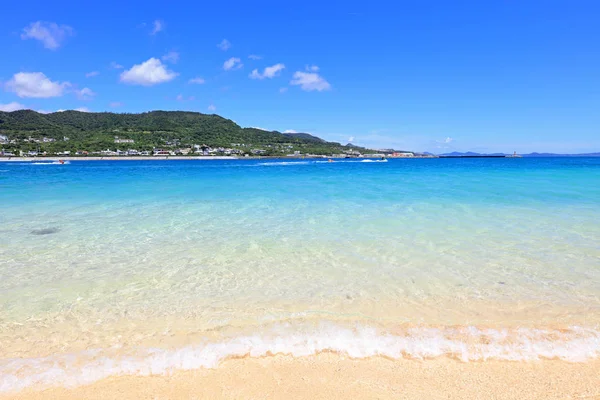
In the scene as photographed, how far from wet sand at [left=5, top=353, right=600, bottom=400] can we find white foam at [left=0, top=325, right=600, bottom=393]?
12 centimetres

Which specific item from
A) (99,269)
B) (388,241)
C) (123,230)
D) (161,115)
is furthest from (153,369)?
(161,115)

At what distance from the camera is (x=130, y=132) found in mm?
154250

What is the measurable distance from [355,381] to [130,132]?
172851mm

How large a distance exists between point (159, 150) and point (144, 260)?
465 ft

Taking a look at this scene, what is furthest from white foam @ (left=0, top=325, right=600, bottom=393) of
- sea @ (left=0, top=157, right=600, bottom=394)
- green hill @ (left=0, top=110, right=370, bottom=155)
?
green hill @ (left=0, top=110, right=370, bottom=155)

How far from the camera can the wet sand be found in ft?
10.4

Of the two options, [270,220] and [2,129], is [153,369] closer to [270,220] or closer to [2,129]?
[270,220]

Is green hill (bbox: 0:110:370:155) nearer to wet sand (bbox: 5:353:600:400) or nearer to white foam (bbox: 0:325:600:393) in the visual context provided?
white foam (bbox: 0:325:600:393)

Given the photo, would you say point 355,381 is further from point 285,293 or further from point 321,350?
point 285,293

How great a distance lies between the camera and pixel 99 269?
6.41 m

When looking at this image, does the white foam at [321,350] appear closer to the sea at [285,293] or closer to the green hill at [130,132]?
the sea at [285,293]

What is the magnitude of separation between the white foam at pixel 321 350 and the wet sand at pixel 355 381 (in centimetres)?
12

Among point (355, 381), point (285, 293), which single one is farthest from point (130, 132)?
point (355, 381)

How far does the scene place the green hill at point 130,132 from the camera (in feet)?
438
